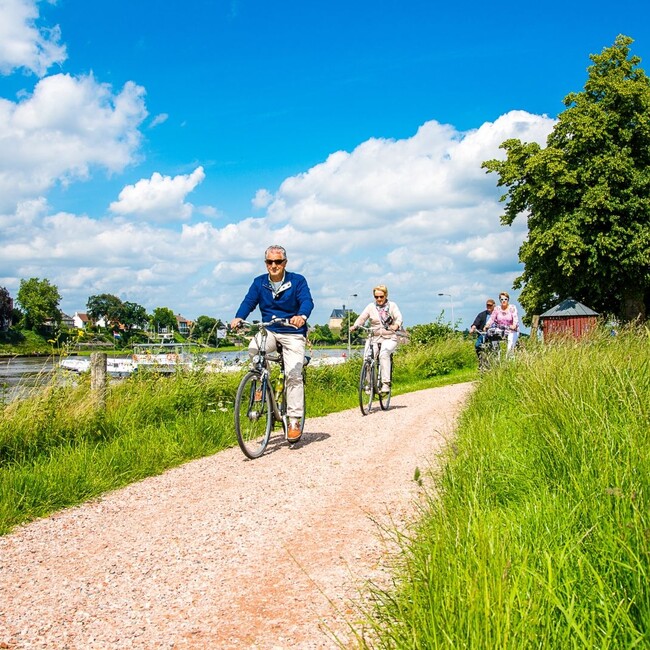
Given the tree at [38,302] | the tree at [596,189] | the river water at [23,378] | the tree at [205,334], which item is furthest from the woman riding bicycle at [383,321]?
the tree at [38,302]

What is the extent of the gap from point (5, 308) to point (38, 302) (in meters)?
10.6

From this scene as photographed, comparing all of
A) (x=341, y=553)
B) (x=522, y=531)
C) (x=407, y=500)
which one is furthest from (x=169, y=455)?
(x=522, y=531)

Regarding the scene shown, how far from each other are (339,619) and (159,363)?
8.20m

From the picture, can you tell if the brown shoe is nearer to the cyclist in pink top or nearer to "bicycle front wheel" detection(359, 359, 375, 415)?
"bicycle front wheel" detection(359, 359, 375, 415)

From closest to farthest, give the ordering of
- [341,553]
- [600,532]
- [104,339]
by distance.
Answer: [600,532], [341,553], [104,339]

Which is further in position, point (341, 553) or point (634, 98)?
point (634, 98)

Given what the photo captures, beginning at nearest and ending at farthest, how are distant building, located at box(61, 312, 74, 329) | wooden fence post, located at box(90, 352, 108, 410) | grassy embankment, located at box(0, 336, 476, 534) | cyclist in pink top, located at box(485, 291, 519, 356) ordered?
1. grassy embankment, located at box(0, 336, 476, 534)
2. wooden fence post, located at box(90, 352, 108, 410)
3. distant building, located at box(61, 312, 74, 329)
4. cyclist in pink top, located at box(485, 291, 519, 356)

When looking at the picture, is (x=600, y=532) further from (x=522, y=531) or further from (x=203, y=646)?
(x=203, y=646)

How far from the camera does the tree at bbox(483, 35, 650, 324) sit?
29.9m

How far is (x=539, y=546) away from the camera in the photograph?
9.62 feet

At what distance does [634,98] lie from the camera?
30641 millimetres

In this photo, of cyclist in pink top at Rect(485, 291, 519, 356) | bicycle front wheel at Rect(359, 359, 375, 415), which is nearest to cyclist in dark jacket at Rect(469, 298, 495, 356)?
cyclist in pink top at Rect(485, 291, 519, 356)

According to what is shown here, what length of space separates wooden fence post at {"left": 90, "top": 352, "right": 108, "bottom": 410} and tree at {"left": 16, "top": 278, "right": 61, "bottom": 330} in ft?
247

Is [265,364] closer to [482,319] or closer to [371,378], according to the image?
[371,378]
